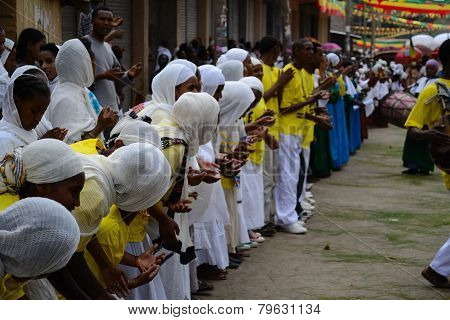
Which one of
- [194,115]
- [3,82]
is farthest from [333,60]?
[194,115]

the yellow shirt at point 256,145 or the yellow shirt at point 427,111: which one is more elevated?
the yellow shirt at point 427,111

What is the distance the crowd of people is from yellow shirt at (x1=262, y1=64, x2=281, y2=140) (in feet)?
Answer: 0.07

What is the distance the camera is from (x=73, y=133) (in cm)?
593

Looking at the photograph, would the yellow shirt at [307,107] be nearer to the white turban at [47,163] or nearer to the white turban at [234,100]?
the white turban at [234,100]

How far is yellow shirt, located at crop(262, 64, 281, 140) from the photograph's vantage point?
9062 millimetres

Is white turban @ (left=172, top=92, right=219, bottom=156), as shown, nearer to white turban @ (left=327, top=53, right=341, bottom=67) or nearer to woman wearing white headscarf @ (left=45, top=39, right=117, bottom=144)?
woman wearing white headscarf @ (left=45, top=39, right=117, bottom=144)

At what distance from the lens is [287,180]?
9164mm

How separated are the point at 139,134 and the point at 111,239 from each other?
0.77m

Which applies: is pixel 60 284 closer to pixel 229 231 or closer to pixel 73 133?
pixel 73 133

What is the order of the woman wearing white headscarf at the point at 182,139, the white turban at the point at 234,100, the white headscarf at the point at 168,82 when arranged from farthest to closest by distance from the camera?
1. the white turban at the point at 234,100
2. the white headscarf at the point at 168,82
3. the woman wearing white headscarf at the point at 182,139

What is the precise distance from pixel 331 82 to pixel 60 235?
7373 mm

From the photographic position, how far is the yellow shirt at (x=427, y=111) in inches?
273

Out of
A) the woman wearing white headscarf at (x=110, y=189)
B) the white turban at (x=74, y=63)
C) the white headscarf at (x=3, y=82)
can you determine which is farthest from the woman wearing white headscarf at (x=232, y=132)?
the woman wearing white headscarf at (x=110, y=189)

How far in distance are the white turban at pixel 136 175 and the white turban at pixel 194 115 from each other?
1.08 m
